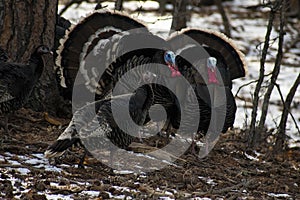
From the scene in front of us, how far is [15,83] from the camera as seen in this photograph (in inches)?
208

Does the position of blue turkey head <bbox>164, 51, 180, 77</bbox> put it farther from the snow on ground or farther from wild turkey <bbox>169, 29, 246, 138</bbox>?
the snow on ground

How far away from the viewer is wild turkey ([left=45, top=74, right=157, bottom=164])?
186 inches

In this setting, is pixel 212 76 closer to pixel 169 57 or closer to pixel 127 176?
pixel 169 57

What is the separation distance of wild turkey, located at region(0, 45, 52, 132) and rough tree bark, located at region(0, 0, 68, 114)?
2.02 feet

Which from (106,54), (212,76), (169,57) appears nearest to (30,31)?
(106,54)

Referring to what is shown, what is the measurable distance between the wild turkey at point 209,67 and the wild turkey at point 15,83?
1.51 m

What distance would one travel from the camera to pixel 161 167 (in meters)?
5.30

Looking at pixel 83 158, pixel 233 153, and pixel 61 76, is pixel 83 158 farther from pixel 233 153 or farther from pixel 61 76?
pixel 233 153

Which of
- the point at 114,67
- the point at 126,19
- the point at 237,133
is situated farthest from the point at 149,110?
the point at 237,133

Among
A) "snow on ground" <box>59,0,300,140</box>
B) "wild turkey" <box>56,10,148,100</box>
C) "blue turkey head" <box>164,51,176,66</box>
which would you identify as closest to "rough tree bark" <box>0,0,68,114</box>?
"wild turkey" <box>56,10,148,100</box>

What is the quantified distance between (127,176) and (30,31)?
201cm

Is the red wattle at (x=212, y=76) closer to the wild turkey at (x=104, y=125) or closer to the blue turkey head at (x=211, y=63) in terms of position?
the blue turkey head at (x=211, y=63)

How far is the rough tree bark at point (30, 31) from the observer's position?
5973 millimetres

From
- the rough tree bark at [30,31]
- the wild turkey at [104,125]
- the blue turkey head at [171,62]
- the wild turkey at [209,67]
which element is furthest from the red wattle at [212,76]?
the rough tree bark at [30,31]
